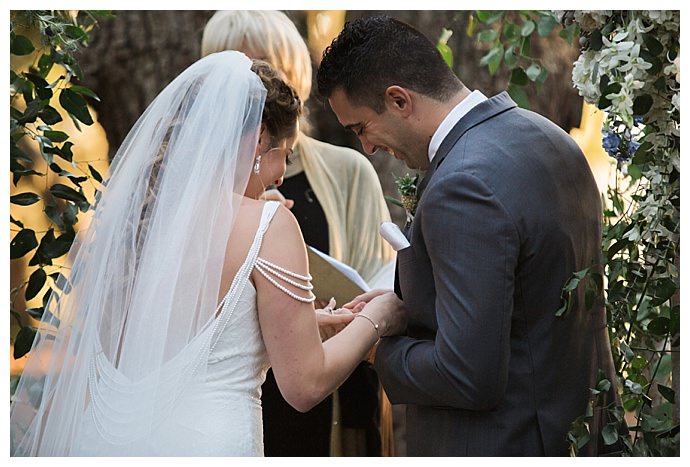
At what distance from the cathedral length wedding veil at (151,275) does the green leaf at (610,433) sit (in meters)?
0.90

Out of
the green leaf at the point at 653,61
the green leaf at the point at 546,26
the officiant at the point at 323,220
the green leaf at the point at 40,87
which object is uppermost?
the green leaf at the point at 653,61

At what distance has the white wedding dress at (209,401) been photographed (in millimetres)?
2113

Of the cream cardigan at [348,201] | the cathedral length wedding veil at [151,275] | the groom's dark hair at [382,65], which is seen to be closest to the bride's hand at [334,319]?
the cathedral length wedding veil at [151,275]

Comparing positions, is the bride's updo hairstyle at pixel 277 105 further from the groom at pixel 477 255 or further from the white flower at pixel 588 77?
the white flower at pixel 588 77

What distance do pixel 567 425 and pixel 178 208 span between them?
1.01m

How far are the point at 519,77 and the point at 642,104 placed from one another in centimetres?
Answer: 135

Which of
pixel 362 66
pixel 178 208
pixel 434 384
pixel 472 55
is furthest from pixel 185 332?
pixel 472 55

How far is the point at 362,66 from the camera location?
7.48 ft

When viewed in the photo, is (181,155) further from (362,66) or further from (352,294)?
(352,294)

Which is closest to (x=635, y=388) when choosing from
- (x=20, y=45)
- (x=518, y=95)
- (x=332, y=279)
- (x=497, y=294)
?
(x=497, y=294)

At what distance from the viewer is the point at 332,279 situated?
9.34 ft

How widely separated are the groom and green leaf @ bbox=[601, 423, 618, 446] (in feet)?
0.27

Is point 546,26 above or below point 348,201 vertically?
above

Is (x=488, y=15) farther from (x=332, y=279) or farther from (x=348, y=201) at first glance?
(x=332, y=279)
